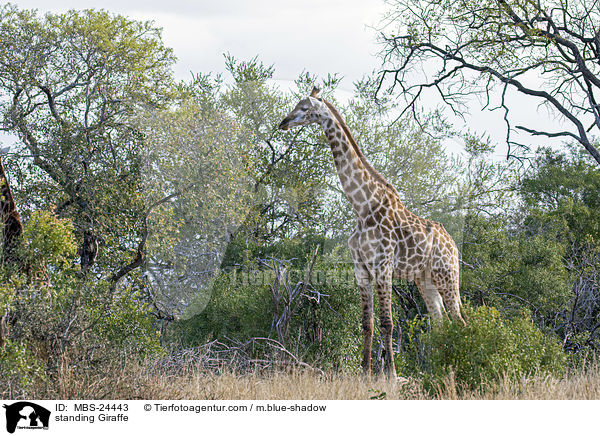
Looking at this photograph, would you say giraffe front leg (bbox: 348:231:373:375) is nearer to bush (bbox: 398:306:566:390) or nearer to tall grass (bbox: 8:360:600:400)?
tall grass (bbox: 8:360:600:400)

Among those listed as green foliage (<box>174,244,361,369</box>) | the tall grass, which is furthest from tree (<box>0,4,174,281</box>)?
the tall grass

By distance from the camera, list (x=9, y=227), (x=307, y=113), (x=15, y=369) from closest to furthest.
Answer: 1. (x=15, y=369)
2. (x=9, y=227)
3. (x=307, y=113)

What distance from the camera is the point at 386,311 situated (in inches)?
302

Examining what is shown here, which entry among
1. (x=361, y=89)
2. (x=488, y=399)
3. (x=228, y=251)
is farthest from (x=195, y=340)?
(x=361, y=89)

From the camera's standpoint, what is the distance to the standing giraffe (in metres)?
7.62

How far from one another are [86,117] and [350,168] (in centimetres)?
855

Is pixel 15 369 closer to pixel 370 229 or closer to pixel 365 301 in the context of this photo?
pixel 365 301

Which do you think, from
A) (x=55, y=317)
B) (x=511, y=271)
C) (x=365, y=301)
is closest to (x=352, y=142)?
(x=365, y=301)

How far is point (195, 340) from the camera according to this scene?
11609 millimetres

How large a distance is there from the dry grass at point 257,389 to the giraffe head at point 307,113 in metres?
3.00

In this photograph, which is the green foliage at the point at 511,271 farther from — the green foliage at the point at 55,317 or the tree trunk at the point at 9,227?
the tree trunk at the point at 9,227

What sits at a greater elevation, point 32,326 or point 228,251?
point 228,251
